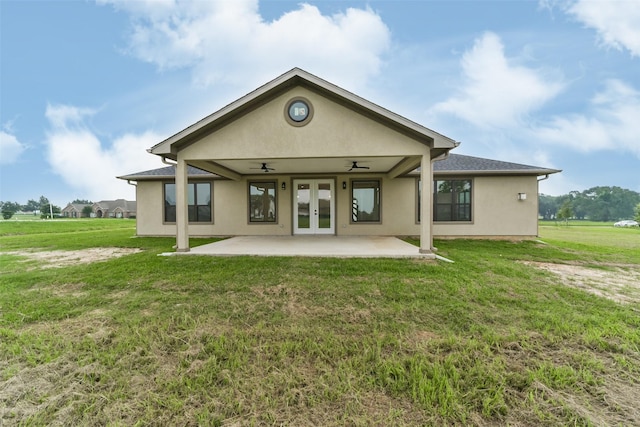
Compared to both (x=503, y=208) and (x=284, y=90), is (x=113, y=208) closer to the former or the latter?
(x=284, y=90)

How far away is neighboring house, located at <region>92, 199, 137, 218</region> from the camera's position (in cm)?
5872

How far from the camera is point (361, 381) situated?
244cm

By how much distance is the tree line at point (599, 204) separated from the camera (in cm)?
5847

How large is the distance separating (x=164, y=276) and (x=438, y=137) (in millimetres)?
7087

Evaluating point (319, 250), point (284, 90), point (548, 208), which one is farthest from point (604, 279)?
point (548, 208)

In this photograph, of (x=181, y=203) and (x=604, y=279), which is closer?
(x=604, y=279)

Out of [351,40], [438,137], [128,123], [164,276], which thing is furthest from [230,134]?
[128,123]

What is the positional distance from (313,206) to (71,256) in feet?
26.0

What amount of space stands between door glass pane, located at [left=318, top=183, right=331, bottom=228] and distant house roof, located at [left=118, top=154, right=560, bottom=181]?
362cm

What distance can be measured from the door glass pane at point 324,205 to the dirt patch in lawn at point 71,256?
262 inches

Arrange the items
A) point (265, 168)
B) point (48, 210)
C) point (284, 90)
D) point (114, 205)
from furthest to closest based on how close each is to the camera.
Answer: point (114, 205)
point (48, 210)
point (265, 168)
point (284, 90)

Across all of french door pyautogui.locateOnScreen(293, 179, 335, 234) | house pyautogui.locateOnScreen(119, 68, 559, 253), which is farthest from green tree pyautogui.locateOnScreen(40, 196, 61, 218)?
french door pyautogui.locateOnScreen(293, 179, 335, 234)

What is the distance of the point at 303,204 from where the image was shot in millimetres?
11367

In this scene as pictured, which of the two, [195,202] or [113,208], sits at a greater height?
[113,208]
